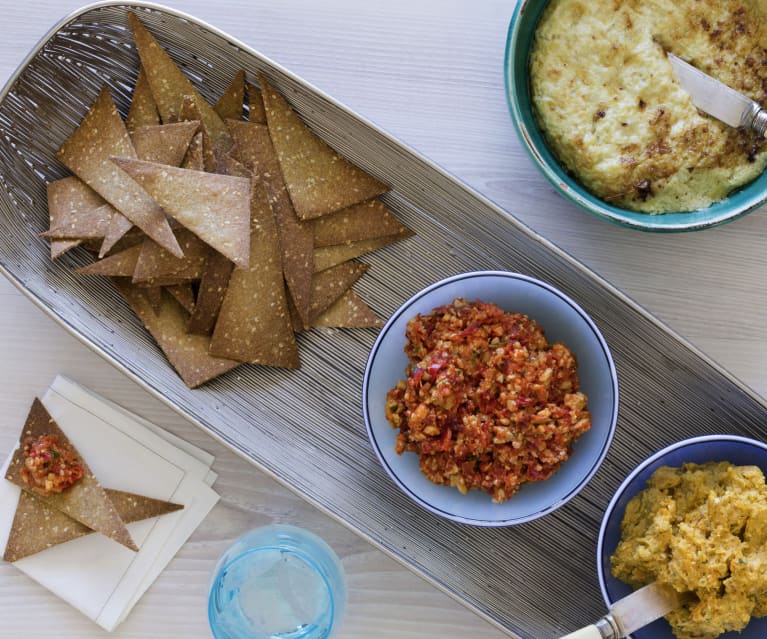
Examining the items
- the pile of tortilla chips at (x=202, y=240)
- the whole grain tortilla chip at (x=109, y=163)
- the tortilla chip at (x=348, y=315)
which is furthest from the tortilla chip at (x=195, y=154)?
the tortilla chip at (x=348, y=315)

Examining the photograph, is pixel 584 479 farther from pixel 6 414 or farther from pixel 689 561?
pixel 6 414

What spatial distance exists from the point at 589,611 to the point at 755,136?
3.27ft

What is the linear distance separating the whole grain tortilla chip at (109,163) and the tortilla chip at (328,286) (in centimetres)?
32

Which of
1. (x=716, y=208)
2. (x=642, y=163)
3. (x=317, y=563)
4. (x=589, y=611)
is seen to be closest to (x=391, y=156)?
(x=642, y=163)

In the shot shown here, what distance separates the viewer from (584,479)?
159 cm

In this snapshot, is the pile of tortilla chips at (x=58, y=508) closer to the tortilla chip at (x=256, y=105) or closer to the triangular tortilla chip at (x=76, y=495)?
the triangular tortilla chip at (x=76, y=495)

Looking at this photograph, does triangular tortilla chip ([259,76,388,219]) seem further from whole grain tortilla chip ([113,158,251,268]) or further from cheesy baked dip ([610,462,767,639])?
cheesy baked dip ([610,462,767,639])

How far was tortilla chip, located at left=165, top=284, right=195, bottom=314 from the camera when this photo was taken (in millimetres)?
1731

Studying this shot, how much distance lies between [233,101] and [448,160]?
0.47 meters

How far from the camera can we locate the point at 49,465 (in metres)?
1.84

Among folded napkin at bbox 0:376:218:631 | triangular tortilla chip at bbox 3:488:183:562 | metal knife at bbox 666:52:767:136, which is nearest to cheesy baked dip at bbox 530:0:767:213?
metal knife at bbox 666:52:767:136

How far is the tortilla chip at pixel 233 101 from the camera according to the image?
1.73 meters

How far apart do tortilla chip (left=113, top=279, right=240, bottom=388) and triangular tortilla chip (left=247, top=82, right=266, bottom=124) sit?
1.36 ft

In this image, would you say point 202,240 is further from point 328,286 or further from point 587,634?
point 587,634
